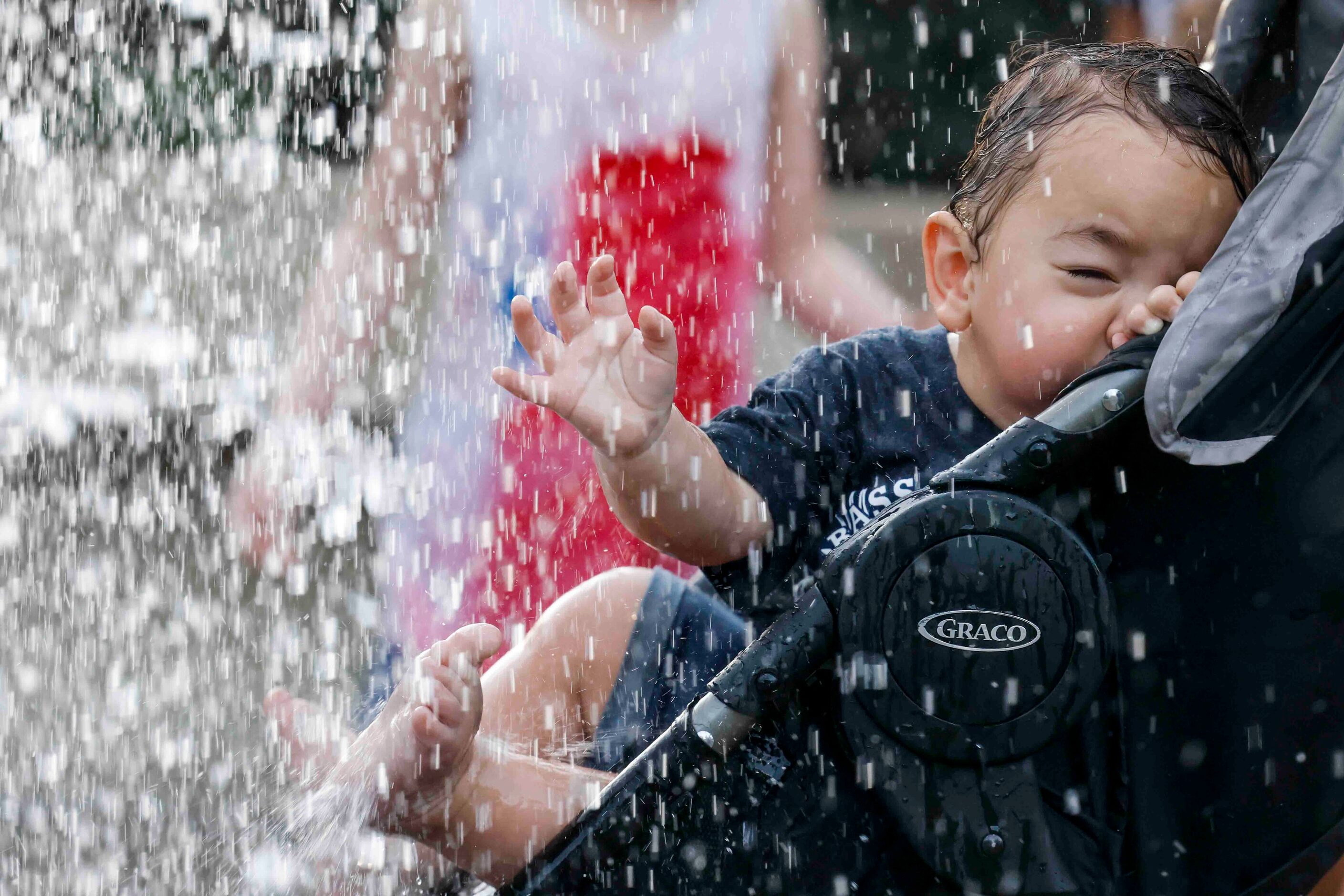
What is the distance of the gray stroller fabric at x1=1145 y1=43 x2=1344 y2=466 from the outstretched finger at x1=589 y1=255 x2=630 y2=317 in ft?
1.33

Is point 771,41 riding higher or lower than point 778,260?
higher

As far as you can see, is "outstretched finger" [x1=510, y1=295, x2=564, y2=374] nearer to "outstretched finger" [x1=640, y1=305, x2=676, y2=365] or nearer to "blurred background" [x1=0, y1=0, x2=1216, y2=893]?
"outstretched finger" [x1=640, y1=305, x2=676, y2=365]

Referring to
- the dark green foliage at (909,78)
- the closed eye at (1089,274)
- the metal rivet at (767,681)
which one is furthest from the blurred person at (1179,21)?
the dark green foliage at (909,78)

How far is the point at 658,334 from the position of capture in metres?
1.02

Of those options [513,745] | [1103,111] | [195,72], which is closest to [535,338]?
[513,745]

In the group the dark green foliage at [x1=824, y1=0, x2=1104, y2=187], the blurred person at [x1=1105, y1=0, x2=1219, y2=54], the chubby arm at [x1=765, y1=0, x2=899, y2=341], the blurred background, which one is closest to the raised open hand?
the blurred background

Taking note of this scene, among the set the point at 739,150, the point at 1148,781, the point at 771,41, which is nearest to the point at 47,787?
the point at 739,150

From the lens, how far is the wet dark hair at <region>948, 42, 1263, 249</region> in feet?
3.72

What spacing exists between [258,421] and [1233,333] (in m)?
1.70

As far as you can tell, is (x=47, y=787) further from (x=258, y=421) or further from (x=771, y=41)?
(x=771, y=41)

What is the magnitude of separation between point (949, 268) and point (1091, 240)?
197 millimetres

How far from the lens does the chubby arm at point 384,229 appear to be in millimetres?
1653

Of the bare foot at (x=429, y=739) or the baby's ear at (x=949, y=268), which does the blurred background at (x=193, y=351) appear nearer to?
the bare foot at (x=429, y=739)

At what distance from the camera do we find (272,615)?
2.35m
